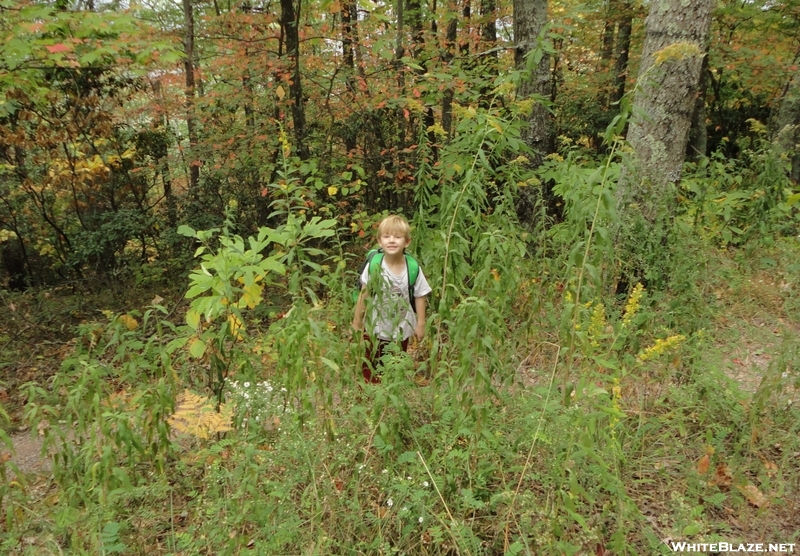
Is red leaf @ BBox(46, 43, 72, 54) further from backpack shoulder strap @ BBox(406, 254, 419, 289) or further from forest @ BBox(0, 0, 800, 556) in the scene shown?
backpack shoulder strap @ BBox(406, 254, 419, 289)

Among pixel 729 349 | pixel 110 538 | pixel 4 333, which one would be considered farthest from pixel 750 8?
pixel 4 333

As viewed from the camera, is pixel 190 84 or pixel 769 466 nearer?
pixel 769 466

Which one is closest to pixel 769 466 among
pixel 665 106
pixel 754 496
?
pixel 754 496

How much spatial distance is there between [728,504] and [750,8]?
34.4ft

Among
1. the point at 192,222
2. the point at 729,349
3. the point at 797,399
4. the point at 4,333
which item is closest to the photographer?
the point at 797,399

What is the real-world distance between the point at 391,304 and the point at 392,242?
1.59 ft

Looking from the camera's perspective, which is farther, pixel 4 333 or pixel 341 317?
pixel 4 333

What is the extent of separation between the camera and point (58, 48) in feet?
13.8

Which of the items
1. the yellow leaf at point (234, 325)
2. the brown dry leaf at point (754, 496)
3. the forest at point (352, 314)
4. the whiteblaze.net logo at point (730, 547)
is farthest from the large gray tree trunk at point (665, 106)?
the yellow leaf at point (234, 325)

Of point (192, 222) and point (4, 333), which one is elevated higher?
point (192, 222)

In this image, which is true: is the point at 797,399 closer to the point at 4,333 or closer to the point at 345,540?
the point at 345,540

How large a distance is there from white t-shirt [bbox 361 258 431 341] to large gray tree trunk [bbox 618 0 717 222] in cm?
206

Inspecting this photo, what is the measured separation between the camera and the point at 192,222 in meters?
7.30

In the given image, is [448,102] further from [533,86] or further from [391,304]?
[391,304]
